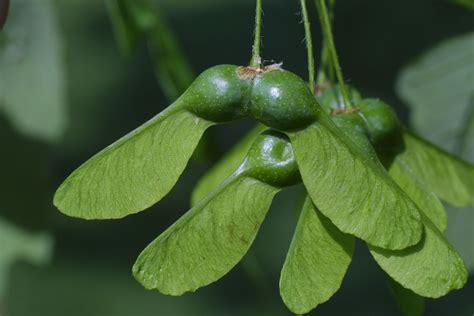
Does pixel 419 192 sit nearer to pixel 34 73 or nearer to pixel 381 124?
pixel 381 124

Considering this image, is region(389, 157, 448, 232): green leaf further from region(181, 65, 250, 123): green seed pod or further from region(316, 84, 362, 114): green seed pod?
region(181, 65, 250, 123): green seed pod

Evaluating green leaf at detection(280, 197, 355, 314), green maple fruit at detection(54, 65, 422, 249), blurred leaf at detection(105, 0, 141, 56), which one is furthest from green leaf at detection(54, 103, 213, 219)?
blurred leaf at detection(105, 0, 141, 56)

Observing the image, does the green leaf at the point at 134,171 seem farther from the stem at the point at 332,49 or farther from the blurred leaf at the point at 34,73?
the blurred leaf at the point at 34,73

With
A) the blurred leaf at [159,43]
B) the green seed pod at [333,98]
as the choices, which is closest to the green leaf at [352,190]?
the green seed pod at [333,98]

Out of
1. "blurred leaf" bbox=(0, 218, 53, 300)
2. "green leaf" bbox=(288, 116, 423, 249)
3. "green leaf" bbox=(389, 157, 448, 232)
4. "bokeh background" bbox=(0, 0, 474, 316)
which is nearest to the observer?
"green leaf" bbox=(288, 116, 423, 249)

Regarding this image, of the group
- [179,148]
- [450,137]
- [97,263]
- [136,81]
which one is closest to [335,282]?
[179,148]

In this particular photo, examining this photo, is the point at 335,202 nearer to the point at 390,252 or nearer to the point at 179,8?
the point at 390,252

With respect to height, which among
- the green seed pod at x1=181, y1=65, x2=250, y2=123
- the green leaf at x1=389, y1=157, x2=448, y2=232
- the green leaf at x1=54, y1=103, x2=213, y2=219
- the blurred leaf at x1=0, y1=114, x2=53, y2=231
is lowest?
the blurred leaf at x1=0, y1=114, x2=53, y2=231

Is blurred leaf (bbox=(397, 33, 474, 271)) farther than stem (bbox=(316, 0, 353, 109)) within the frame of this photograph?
Yes
